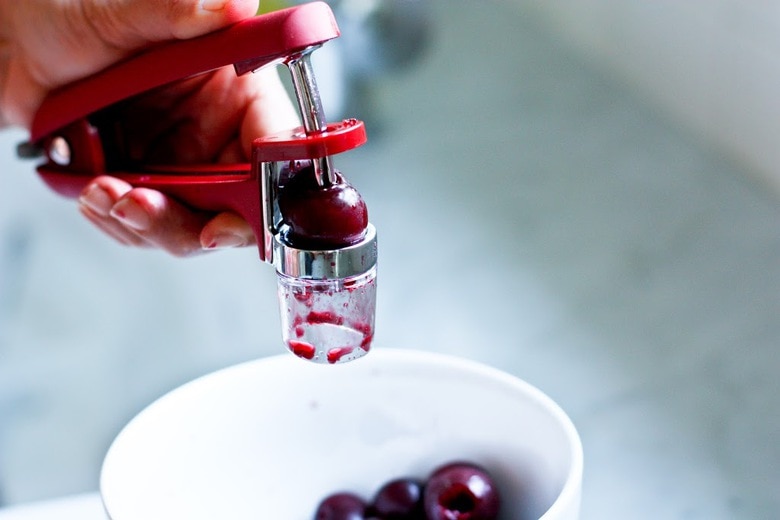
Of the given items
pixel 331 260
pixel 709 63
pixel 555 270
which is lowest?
pixel 555 270

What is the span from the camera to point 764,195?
789mm

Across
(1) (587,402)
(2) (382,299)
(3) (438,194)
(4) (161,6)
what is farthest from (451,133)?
(4) (161,6)

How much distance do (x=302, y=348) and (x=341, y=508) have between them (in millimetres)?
128

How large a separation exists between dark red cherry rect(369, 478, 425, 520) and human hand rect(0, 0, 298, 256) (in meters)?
0.16

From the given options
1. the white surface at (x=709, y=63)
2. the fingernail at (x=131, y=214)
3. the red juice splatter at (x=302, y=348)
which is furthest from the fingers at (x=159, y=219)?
the white surface at (x=709, y=63)

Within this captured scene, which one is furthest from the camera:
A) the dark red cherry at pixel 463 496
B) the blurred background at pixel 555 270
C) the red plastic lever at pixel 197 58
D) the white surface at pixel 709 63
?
the white surface at pixel 709 63

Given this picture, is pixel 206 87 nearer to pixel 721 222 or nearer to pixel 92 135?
pixel 92 135

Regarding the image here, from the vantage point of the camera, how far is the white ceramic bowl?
0.50 meters

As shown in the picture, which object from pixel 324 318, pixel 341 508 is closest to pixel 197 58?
pixel 324 318

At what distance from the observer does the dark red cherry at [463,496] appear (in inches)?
20.1

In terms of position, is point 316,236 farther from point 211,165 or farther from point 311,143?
point 211,165

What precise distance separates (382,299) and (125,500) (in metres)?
0.38

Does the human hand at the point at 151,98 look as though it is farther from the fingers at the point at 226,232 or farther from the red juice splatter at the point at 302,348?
the red juice splatter at the point at 302,348

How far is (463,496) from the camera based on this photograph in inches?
20.1
